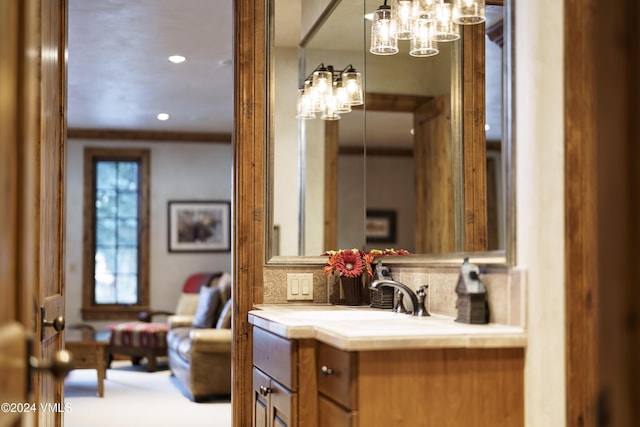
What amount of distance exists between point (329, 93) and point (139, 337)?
5.34 m

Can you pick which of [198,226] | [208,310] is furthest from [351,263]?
[198,226]

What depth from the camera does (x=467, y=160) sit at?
2.69m

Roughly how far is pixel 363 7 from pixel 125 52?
311 centimetres

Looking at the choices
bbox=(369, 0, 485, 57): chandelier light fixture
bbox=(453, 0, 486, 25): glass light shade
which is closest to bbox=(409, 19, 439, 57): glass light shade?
bbox=(369, 0, 485, 57): chandelier light fixture

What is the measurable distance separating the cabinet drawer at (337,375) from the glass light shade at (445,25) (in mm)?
1155

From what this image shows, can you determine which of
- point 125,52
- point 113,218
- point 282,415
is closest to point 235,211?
point 282,415

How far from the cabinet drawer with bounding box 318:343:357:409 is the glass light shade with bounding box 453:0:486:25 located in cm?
112

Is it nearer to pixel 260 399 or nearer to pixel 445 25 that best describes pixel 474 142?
pixel 445 25

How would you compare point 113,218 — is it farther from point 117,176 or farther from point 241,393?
point 241,393

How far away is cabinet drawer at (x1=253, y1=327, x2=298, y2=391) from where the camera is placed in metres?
2.51

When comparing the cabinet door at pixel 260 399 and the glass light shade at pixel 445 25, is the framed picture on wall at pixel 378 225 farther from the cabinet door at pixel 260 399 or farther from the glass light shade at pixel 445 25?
the glass light shade at pixel 445 25

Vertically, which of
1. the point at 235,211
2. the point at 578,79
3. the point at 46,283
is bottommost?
the point at 46,283

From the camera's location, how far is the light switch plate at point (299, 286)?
3.44 m

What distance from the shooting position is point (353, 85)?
146 inches
